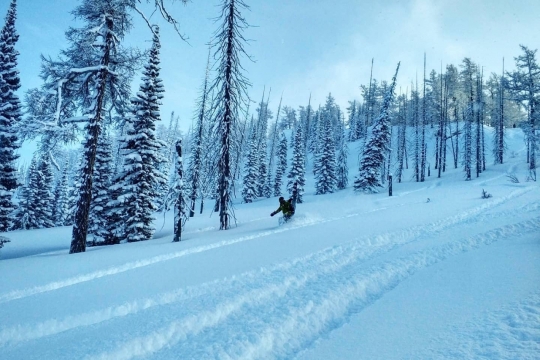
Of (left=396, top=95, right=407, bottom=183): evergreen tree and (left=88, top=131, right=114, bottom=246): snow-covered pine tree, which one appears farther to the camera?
(left=396, top=95, right=407, bottom=183): evergreen tree

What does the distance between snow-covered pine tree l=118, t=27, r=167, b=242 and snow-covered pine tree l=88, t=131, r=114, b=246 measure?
195 cm

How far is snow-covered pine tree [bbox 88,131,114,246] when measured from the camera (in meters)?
18.6

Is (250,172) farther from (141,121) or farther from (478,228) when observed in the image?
(478,228)

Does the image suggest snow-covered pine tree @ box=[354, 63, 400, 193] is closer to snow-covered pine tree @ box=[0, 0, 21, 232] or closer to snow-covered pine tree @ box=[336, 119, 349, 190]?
snow-covered pine tree @ box=[336, 119, 349, 190]

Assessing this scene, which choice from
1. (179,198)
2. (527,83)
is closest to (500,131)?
(527,83)

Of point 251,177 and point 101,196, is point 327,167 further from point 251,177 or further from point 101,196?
point 101,196

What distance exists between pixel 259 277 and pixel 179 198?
28.1 ft

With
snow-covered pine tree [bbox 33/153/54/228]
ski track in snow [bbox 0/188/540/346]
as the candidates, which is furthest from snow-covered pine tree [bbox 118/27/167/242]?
snow-covered pine tree [bbox 33/153/54/228]

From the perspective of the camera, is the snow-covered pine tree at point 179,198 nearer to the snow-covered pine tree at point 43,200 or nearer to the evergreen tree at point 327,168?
the snow-covered pine tree at point 43,200

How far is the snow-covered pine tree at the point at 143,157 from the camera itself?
17562 mm

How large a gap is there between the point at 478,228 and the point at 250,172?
3942 cm

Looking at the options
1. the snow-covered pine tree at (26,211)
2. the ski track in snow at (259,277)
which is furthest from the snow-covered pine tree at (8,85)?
the snow-covered pine tree at (26,211)

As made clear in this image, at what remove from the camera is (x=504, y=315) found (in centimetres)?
328

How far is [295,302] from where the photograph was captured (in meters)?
4.43
